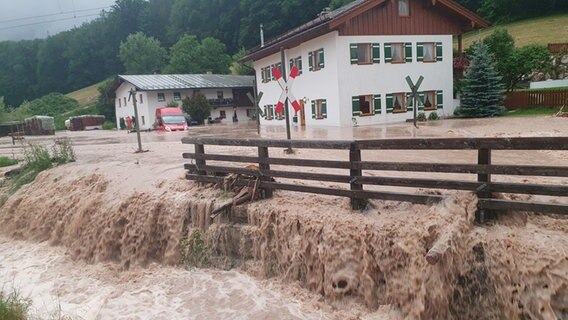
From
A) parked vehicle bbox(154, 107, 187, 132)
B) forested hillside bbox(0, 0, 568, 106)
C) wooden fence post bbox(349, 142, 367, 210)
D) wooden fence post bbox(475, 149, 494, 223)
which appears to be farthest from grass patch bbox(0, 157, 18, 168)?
forested hillside bbox(0, 0, 568, 106)

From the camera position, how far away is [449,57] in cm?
2980

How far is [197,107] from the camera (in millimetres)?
47156

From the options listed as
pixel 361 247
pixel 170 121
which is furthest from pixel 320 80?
pixel 361 247

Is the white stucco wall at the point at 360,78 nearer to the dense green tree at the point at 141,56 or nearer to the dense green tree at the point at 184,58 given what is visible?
the dense green tree at the point at 184,58

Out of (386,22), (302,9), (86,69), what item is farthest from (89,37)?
(386,22)

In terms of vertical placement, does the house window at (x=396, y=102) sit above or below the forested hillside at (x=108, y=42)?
below

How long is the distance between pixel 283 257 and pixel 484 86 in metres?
23.5

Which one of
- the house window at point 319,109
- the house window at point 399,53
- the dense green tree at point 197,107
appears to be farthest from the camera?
the dense green tree at point 197,107

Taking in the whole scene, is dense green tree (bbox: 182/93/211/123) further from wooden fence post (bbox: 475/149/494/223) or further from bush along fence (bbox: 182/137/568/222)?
wooden fence post (bbox: 475/149/494/223)

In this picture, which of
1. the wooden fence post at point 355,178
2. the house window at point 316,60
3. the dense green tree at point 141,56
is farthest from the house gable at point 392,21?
the dense green tree at point 141,56

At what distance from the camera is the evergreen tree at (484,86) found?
2623 cm

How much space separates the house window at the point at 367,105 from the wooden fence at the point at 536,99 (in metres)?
8.73

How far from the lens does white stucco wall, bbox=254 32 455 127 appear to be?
26531mm

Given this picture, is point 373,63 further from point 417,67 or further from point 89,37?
point 89,37
